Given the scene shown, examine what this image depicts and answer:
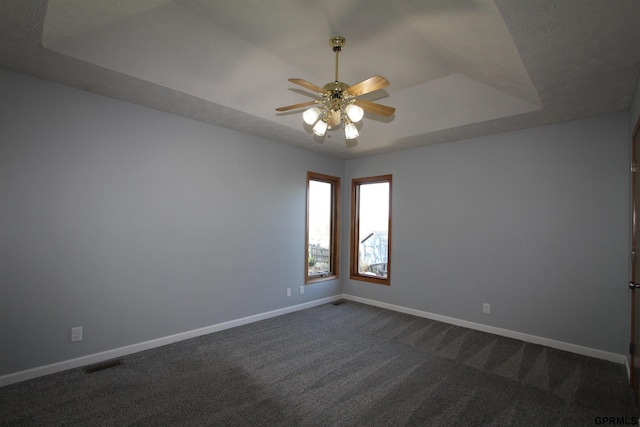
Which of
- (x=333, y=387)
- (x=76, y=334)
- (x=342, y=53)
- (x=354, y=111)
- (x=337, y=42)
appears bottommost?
(x=333, y=387)

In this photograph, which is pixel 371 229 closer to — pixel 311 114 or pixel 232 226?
pixel 232 226

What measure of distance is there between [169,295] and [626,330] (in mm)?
4813

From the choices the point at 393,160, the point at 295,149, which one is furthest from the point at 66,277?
the point at 393,160

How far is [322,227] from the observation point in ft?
18.0

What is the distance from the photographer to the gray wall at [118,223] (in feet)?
8.65

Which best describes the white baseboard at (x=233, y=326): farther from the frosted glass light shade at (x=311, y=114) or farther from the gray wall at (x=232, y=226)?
the frosted glass light shade at (x=311, y=114)

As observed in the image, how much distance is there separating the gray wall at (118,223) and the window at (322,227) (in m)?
0.83

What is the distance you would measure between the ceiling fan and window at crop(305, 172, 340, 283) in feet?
8.00

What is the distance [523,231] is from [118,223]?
15.1 feet

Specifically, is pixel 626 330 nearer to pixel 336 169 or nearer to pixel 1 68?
pixel 336 169

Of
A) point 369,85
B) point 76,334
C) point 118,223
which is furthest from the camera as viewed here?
point 118,223

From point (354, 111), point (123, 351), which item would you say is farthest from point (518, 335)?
point (123, 351)

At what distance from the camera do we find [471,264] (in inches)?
165

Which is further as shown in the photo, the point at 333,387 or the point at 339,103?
the point at 333,387
